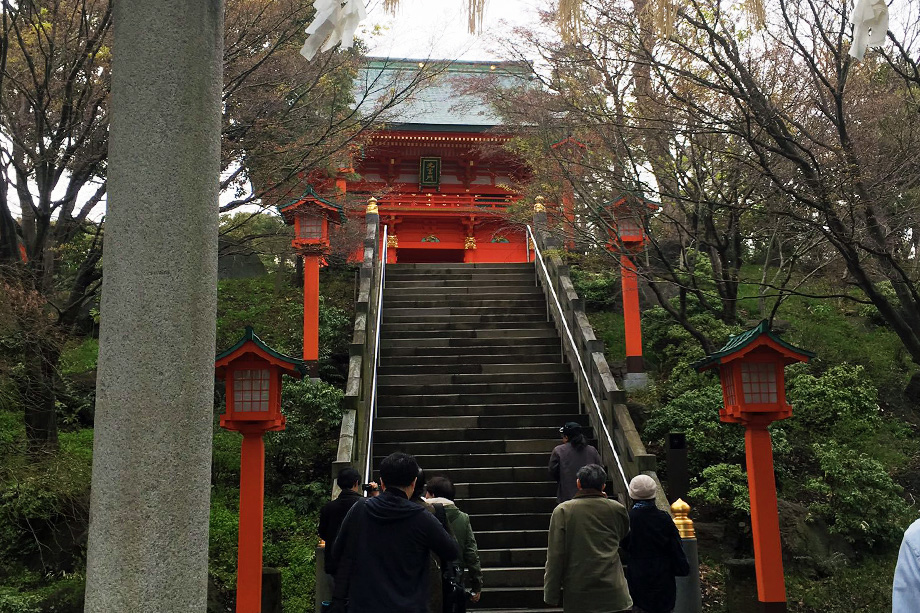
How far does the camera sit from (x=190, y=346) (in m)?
2.25

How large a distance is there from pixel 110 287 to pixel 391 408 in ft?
26.8

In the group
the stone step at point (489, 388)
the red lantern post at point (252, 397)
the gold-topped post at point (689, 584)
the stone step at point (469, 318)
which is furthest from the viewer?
the stone step at point (469, 318)

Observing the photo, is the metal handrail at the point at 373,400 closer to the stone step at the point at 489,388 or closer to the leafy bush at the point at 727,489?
the stone step at the point at 489,388

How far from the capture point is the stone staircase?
8.23 meters

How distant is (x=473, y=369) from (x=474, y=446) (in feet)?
6.18

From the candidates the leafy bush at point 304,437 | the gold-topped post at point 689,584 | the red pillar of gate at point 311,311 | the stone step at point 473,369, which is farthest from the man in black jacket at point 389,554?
the red pillar of gate at point 311,311

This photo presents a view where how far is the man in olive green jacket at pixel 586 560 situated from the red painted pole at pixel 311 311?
424 inches

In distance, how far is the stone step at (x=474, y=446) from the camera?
9.52 m

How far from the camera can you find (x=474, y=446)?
960 cm

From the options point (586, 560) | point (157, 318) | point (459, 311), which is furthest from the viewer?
point (459, 311)

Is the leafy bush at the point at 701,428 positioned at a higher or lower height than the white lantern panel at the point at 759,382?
lower

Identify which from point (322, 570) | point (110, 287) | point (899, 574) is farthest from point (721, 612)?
point (110, 287)

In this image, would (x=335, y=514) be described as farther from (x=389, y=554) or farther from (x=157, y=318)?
(x=157, y=318)

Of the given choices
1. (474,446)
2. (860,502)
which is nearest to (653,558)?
(474,446)
